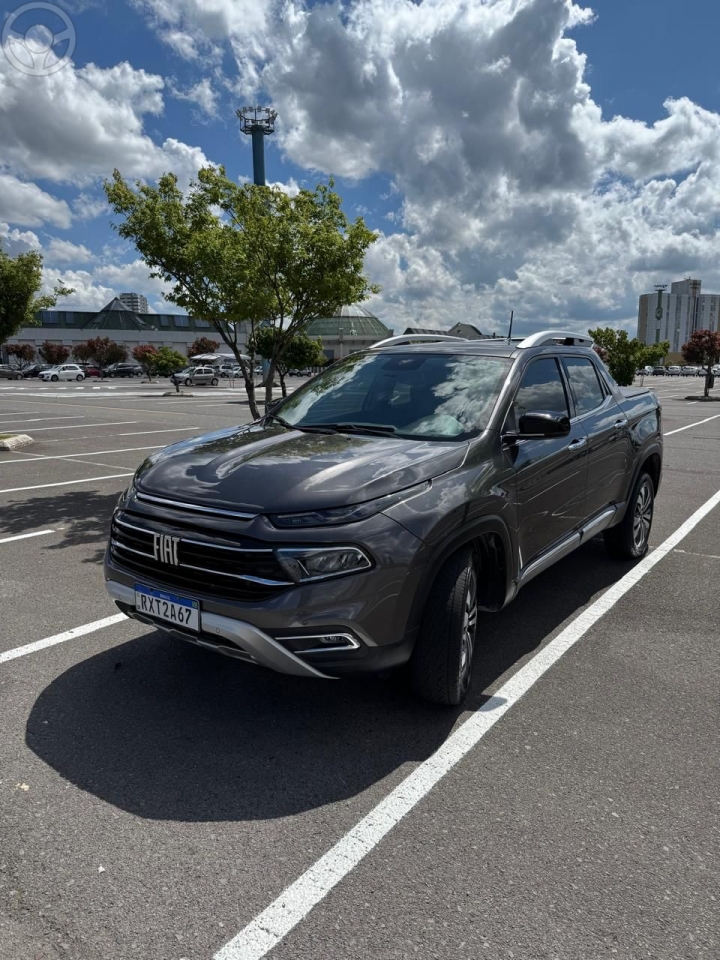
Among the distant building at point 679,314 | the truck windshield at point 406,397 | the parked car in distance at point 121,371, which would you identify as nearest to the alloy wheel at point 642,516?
the truck windshield at point 406,397

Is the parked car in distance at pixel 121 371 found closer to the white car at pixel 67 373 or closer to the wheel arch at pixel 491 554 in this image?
the white car at pixel 67 373

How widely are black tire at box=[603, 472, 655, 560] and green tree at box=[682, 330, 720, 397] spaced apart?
116 feet

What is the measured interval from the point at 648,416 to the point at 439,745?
404cm

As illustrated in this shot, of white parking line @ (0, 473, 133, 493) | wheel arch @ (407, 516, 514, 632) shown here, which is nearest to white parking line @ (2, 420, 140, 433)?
white parking line @ (0, 473, 133, 493)

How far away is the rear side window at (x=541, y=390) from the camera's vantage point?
4086 mm

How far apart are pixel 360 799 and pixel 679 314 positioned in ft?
610

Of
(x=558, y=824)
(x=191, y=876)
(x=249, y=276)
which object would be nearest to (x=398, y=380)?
(x=558, y=824)

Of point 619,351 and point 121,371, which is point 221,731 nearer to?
point 619,351

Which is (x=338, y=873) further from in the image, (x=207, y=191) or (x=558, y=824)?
(x=207, y=191)

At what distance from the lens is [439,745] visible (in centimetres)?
307

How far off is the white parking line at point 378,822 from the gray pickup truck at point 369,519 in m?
0.23

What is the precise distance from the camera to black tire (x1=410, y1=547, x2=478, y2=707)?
3.06 m

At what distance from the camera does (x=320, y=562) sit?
2.79 meters

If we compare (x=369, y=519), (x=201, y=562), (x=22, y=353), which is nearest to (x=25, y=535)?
(x=201, y=562)
